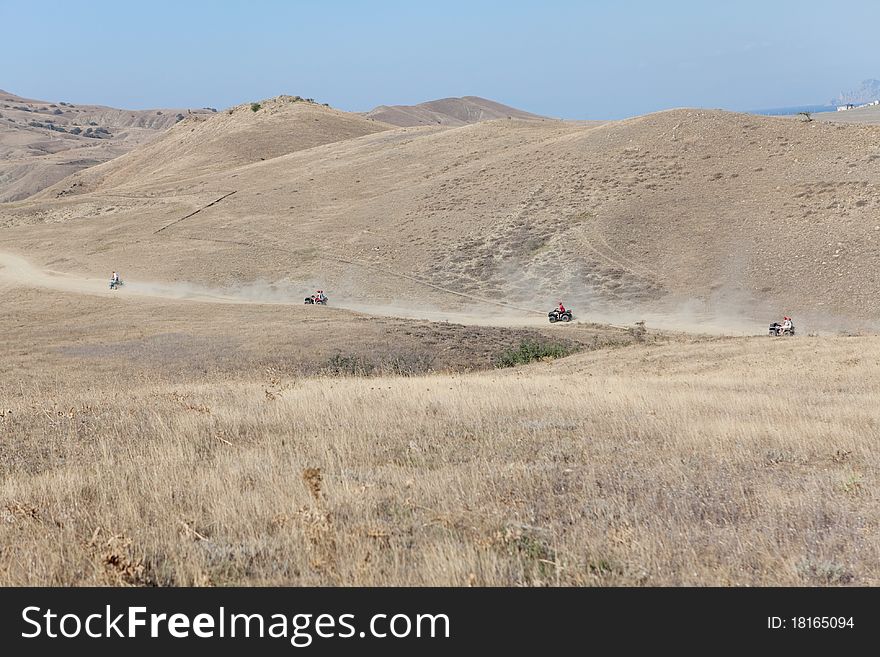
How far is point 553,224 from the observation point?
49.7 m

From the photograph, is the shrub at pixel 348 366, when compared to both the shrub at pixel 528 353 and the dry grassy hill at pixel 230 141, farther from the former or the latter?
the dry grassy hill at pixel 230 141

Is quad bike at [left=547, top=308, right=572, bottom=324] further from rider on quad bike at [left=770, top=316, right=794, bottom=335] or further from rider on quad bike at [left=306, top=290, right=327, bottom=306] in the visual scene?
rider on quad bike at [left=306, top=290, right=327, bottom=306]

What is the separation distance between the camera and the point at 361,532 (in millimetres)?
5555

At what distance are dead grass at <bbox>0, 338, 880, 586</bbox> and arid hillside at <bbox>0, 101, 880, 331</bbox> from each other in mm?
28223

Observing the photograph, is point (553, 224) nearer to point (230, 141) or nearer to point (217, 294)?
point (217, 294)

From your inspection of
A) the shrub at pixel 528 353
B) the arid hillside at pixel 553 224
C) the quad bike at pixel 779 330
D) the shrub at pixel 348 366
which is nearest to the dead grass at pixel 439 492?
the shrub at pixel 348 366

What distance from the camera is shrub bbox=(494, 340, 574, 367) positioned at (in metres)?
26.2

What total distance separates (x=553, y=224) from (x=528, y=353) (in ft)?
80.2

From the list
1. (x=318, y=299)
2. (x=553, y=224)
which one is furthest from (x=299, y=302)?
(x=553, y=224)

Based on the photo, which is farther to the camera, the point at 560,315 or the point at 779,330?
the point at 560,315

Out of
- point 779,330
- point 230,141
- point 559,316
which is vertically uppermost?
point 230,141

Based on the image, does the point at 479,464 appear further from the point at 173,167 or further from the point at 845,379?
the point at 173,167

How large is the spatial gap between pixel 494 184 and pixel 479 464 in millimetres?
51003

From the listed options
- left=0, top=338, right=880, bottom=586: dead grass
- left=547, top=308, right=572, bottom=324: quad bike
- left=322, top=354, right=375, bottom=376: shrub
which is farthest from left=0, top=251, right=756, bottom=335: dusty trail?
left=0, top=338, right=880, bottom=586: dead grass
